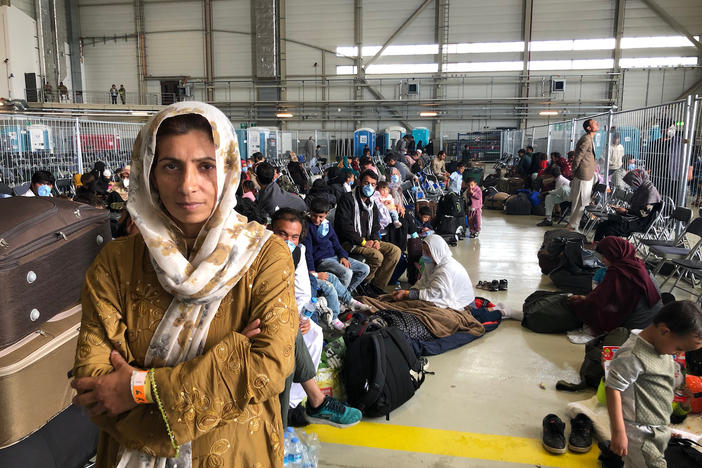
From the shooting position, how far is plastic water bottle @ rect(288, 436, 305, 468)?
2464 millimetres

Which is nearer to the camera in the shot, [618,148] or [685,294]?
[685,294]

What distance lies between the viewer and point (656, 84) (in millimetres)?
18969

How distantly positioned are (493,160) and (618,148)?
382 inches

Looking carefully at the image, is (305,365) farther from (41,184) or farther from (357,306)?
(41,184)

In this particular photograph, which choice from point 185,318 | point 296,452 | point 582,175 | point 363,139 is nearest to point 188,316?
point 185,318

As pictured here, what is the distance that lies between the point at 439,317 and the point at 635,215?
4.50m

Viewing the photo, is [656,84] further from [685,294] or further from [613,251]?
[613,251]

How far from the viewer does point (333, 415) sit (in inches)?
120

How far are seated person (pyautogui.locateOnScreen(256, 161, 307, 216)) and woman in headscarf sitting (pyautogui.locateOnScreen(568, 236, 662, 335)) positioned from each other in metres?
3.22

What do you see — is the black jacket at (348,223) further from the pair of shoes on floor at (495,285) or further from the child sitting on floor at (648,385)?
the child sitting on floor at (648,385)

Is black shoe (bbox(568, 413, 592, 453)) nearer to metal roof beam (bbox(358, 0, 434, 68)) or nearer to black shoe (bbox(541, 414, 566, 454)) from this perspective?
black shoe (bbox(541, 414, 566, 454))

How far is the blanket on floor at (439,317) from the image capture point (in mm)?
4273

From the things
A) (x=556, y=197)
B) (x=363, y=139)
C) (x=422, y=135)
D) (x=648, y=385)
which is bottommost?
(x=648, y=385)

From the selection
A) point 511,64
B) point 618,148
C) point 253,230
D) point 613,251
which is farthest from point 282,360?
point 511,64
